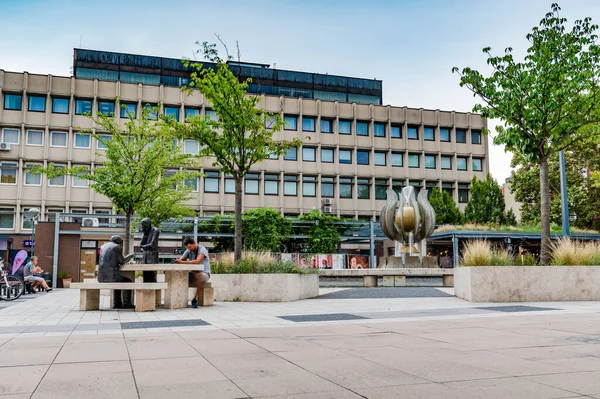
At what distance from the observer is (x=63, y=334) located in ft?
27.7

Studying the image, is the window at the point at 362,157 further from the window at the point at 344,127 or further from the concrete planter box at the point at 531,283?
the concrete planter box at the point at 531,283

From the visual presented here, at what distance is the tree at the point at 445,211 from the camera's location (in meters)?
52.4

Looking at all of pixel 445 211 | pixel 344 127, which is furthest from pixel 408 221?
pixel 344 127

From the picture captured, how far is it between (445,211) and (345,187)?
30.2 ft

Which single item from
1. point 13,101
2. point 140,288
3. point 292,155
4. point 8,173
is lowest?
point 140,288

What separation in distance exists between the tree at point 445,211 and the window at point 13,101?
35.0 metres

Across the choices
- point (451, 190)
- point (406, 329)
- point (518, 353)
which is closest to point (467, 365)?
point (518, 353)

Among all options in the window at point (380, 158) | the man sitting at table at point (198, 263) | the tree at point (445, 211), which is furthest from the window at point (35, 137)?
the man sitting at table at point (198, 263)

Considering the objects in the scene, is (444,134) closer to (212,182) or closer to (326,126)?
(326,126)

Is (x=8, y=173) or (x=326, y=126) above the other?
(x=326, y=126)

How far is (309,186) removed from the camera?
54156 mm

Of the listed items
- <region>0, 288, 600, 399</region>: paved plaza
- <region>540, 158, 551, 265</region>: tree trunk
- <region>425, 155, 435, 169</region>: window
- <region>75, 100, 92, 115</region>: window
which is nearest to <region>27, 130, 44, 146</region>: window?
<region>75, 100, 92, 115</region>: window

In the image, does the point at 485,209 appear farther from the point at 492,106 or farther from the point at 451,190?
the point at 492,106

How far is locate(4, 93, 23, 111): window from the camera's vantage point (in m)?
47.0
